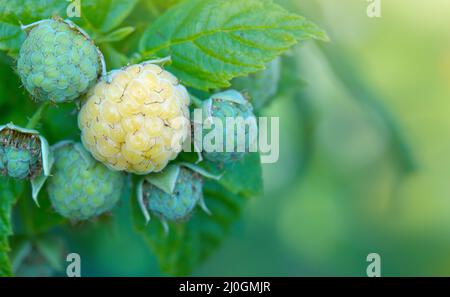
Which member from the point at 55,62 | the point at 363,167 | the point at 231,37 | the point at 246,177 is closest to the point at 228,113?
the point at 231,37

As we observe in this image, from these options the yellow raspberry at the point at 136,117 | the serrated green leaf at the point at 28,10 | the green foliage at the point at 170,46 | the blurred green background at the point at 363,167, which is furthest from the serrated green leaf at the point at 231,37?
the blurred green background at the point at 363,167

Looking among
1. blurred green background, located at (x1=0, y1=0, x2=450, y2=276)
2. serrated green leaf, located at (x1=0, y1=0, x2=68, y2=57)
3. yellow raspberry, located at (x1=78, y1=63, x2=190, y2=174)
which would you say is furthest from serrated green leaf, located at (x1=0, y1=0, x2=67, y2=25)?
blurred green background, located at (x1=0, y1=0, x2=450, y2=276)

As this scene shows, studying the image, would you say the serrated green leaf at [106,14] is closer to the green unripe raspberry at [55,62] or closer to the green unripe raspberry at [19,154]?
the green unripe raspberry at [55,62]

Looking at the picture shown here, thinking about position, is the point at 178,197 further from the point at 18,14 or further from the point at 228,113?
the point at 18,14

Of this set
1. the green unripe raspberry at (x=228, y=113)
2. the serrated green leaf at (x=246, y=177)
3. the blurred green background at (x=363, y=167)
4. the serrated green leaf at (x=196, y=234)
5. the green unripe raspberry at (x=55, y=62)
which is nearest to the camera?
the green unripe raspberry at (x=55, y=62)
